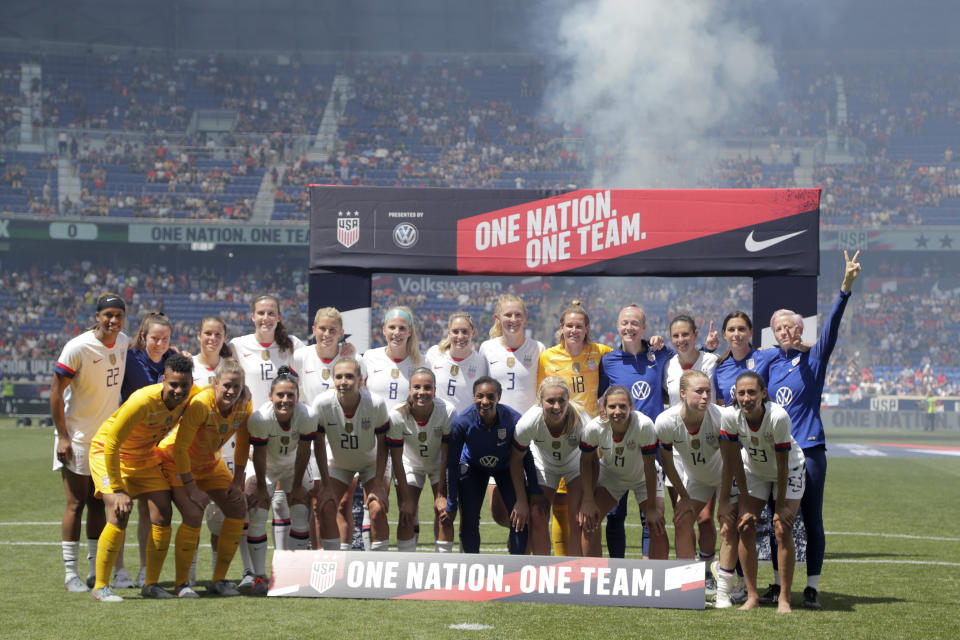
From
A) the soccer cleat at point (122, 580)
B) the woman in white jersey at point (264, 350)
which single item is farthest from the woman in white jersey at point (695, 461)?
the soccer cleat at point (122, 580)

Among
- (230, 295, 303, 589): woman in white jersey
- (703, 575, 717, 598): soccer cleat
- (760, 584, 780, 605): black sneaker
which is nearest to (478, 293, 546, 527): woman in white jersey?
(230, 295, 303, 589): woman in white jersey

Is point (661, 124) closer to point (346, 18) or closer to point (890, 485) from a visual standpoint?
point (346, 18)

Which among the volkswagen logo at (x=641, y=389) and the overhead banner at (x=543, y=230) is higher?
the overhead banner at (x=543, y=230)

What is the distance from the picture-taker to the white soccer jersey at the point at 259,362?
784cm

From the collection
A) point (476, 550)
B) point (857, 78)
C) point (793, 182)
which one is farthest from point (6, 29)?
point (476, 550)

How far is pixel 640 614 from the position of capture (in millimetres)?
6047

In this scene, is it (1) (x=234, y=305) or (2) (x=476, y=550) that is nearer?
(2) (x=476, y=550)

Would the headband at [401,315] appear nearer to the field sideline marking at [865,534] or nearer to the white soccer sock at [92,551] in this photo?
the white soccer sock at [92,551]

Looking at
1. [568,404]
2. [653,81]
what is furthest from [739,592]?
[653,81]

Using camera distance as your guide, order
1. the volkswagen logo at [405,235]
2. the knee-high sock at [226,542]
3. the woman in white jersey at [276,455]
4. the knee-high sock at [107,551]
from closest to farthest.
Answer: the knee-high sock at [107,551] < the knee-high sock at [226,542] < the woman in white jersey at [276,455] < the volkswagen logo at [405,235]

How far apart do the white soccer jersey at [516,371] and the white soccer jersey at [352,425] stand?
1.34 meters

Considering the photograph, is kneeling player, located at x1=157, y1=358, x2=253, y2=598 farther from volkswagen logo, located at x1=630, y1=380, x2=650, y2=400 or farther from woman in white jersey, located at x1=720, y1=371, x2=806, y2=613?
woman in white jersey, located at x1=720, y1=371, x2=806, y2=613

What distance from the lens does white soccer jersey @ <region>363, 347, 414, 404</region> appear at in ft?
25.7

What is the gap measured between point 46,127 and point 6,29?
6.29m
